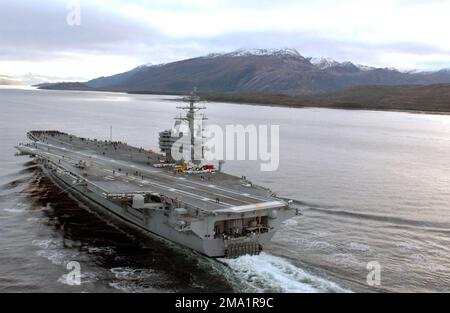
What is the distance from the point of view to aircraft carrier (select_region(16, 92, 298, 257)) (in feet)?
73.9

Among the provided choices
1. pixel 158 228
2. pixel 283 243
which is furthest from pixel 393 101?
pixel 158 228

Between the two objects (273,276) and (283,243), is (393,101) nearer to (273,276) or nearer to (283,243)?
(283,243)

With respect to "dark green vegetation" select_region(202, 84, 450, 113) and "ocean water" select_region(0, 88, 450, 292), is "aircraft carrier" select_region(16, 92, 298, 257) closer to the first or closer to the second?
"ocean water" select_region(0, 88, 450, 292)

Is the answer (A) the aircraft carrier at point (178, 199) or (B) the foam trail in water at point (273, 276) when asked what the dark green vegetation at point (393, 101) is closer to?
(A) the aircraft carrier at point (178, 199)

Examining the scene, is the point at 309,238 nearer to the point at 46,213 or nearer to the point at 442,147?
the point at 46,213

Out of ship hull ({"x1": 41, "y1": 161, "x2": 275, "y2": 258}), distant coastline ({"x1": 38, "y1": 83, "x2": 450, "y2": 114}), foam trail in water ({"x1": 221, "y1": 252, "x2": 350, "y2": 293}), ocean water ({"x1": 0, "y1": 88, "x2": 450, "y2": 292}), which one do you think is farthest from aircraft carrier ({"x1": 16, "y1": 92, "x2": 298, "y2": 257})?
distant coastline ({"x1": 38, "y1": 83, "x2": 450, "y2": 114})

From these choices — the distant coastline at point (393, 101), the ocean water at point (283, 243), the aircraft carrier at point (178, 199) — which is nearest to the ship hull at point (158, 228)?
the aircraft carrier at point (178, 199)

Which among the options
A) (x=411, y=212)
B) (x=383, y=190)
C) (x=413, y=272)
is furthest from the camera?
(x=383, y=190)

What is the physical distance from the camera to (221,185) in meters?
30.0

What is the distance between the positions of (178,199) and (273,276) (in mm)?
6610

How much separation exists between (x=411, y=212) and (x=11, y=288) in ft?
84.9

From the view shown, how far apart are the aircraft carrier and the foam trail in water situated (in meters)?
0.72

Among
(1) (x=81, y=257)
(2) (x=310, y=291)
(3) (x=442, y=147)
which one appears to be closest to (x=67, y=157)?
(1) (x=81, y=257)
